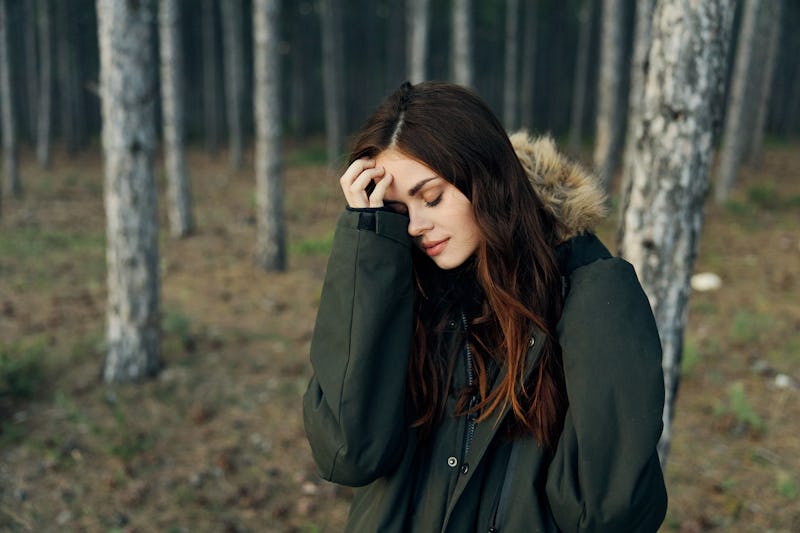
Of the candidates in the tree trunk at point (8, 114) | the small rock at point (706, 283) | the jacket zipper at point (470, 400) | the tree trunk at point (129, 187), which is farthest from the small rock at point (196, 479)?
the tree trunk at point (8, 114)

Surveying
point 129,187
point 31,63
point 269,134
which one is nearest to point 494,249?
point 129,187

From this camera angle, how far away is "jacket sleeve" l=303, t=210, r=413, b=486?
2.08m

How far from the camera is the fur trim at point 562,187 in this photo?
214 cm

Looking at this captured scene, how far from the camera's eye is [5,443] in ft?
17.5

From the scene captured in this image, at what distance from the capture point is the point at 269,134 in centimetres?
1009

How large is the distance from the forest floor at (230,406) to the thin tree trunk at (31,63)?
562 inches

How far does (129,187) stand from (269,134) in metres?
4.28

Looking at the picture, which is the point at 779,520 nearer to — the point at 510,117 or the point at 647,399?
the point at 647,399

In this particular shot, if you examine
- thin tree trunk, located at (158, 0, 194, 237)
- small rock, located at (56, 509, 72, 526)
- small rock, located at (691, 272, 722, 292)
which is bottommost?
small rock, located at (56, 509, 72, 526)

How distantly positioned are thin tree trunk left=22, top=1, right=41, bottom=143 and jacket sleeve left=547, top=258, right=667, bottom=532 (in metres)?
24.7

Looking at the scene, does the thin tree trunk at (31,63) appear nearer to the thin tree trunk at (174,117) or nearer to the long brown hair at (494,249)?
the thin tree trunk at (174,117)

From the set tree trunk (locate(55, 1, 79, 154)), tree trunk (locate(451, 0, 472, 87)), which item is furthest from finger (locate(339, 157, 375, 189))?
tree trunk (locate(55, 1, 79, 154))

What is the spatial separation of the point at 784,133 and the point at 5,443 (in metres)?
32.4

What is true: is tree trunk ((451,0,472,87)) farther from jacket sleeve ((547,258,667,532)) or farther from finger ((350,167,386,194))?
jacket sleeve ((547,258,667,532))
